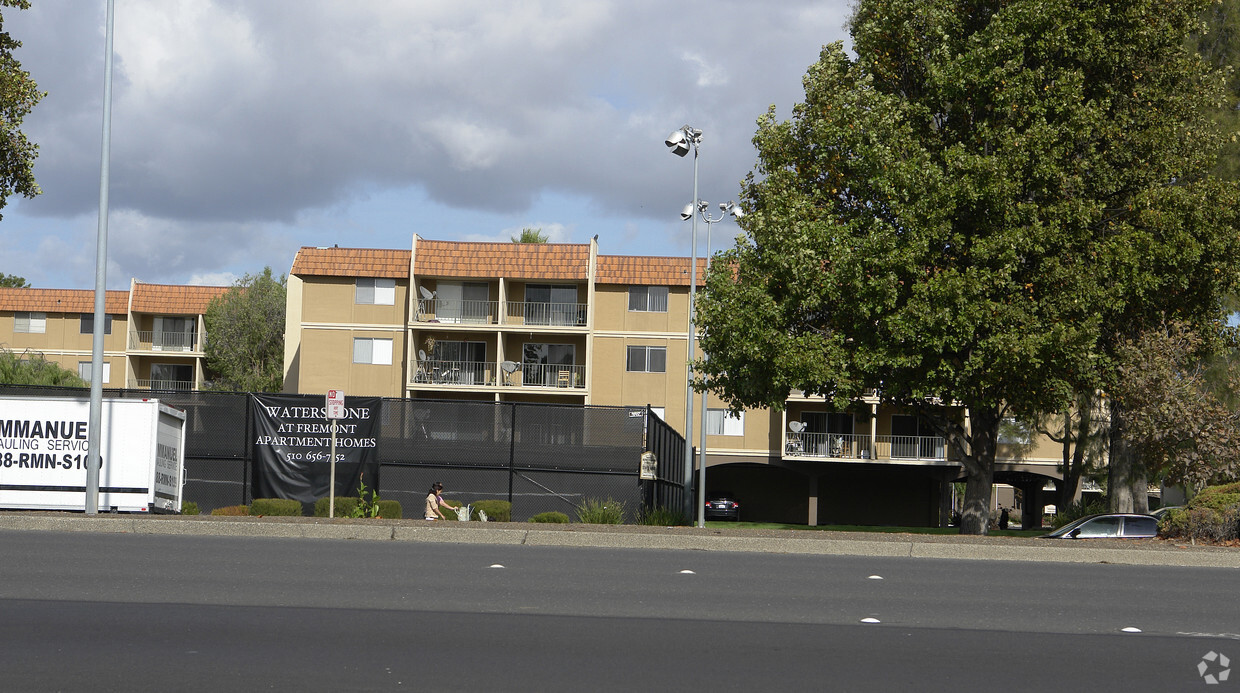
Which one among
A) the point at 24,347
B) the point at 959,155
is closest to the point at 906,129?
the point at 959,155

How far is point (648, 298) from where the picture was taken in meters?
52.1

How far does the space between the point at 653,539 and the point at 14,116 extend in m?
14.2

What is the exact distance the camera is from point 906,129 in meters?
21.3

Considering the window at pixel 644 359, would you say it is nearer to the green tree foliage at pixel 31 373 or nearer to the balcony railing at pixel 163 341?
the green tree foliage at pixel 31 373

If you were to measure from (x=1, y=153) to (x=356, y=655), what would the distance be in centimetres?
1763

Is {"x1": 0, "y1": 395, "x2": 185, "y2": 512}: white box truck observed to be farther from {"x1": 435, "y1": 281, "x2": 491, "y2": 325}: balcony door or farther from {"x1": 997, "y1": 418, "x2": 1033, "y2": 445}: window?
{"x1": 997, "y1": 418, "x2": 1033, "y2": 445}: window

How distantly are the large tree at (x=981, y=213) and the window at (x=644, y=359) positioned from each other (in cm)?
2814

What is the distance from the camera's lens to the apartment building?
6312 centimetres

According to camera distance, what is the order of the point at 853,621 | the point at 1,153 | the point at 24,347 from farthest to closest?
1. the point at 24,347
2. the point at 1,153
3. the point at 853,621

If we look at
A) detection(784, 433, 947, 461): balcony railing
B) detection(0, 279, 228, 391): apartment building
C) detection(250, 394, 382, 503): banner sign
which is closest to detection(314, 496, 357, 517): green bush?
detection(250, 394, 382, 503): banner sign

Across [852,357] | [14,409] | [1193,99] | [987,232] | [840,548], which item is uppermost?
[1193,99]

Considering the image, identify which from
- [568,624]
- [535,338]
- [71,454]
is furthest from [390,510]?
[535,338]

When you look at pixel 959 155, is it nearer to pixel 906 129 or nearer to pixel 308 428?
pixel 906 129

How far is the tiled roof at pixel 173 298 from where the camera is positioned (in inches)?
2505
